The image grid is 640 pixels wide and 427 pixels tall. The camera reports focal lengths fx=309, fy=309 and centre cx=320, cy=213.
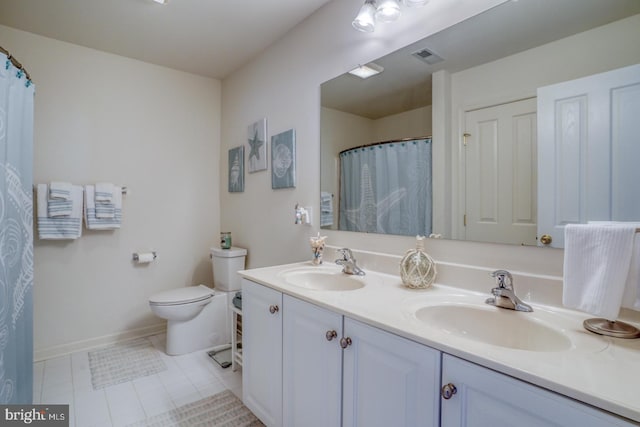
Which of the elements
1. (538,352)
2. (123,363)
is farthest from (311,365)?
(123,363)

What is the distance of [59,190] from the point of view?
2264mm

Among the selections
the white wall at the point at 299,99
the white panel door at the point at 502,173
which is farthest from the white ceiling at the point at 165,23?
the white panel door at the point at 502,173

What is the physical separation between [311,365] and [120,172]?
2405 millimetres

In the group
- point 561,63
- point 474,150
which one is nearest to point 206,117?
point 474,150

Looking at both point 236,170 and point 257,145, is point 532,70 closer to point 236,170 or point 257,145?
point 257,145

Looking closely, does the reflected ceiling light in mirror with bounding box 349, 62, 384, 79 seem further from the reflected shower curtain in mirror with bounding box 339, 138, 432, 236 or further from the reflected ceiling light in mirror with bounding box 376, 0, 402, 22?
the reflected shower curtain in mirror with bounding box 339, 138, 432, 236

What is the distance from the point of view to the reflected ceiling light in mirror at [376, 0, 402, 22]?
4.83 feet

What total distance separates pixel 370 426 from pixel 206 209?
8.63 feet

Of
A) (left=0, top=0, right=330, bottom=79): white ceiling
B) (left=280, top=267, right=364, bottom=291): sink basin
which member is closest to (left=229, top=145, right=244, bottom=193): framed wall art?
(left=0, top=0, right=330, bottom=79): white ceiling

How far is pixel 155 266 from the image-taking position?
9.34 feet

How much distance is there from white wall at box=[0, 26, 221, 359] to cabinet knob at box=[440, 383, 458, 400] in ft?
9.01

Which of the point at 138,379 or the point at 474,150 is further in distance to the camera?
the point at 138,379

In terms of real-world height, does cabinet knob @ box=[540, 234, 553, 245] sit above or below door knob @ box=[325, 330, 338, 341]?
above

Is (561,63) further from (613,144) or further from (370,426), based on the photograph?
(370,426)
